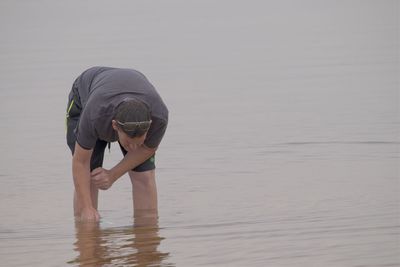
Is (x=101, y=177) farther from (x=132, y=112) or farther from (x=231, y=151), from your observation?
(x=231, y=151)

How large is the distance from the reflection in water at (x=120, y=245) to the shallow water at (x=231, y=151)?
1cm

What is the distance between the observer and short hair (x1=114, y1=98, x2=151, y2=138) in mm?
6207

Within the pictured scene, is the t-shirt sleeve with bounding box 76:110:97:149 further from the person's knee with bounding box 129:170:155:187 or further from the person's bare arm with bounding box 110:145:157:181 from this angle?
the person's knee with bounding box 129:170:155:187

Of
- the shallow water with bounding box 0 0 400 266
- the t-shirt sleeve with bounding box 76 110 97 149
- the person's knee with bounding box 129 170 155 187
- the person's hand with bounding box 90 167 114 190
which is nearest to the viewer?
the t-shirt sleeve with bounding box 76 110 97 149

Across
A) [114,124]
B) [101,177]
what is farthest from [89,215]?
[114,124]

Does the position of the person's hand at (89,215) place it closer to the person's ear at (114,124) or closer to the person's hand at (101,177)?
the person's hand at (101,177)

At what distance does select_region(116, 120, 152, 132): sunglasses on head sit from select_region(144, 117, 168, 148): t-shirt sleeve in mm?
152

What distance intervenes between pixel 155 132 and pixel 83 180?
639 millimetres

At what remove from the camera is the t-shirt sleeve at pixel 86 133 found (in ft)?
21.3

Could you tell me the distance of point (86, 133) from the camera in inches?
258

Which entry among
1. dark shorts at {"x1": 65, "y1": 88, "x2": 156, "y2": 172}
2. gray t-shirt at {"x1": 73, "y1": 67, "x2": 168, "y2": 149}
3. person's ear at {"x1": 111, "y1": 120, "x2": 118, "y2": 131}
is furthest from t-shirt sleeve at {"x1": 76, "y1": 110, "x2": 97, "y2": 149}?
dark shorts at {"x1": 65, "y1": 88, "x2": 156, "y2": 172}

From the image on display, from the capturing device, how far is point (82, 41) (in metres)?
20.9

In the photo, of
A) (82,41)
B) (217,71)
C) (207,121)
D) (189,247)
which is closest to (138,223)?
(189,247)

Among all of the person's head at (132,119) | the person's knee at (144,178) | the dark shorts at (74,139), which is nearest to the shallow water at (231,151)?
the person's knee at (144,178)
